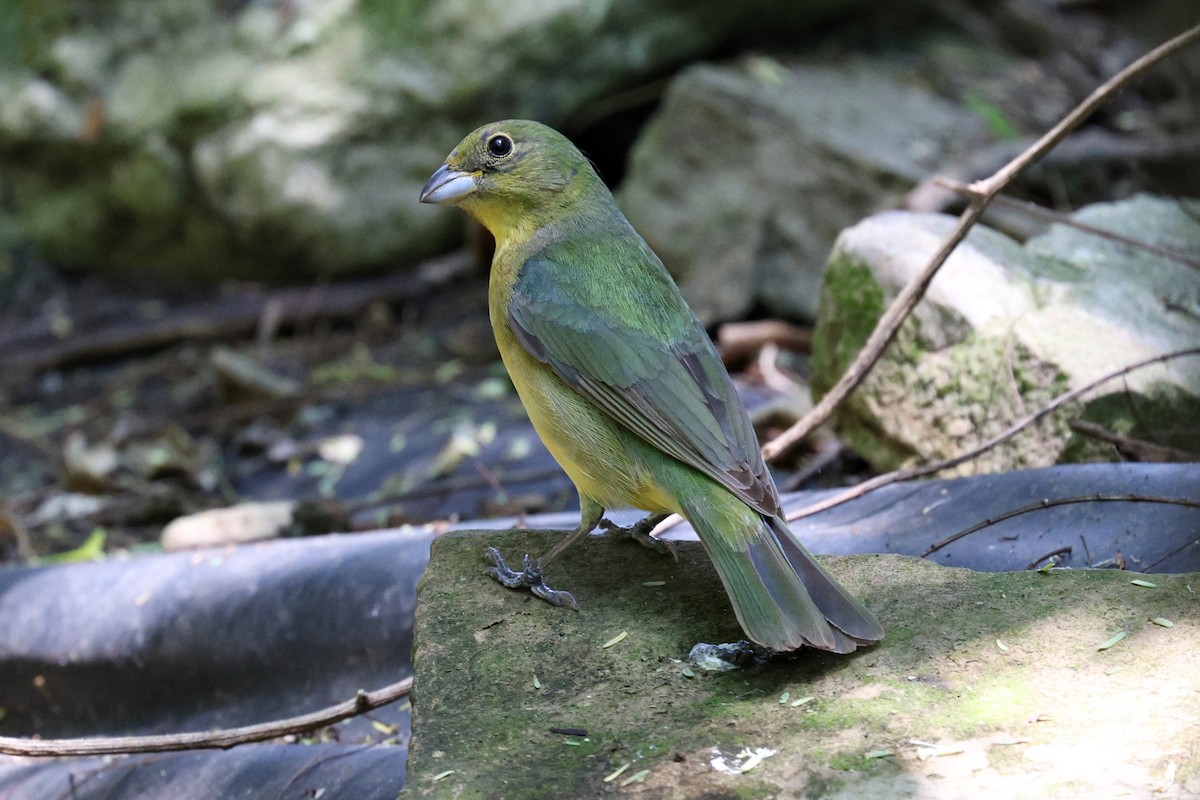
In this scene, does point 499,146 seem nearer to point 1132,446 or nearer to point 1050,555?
point 1050,555

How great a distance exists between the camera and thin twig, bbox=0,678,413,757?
9.16 feet

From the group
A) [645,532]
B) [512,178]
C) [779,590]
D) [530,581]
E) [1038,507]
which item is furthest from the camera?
[512,178]

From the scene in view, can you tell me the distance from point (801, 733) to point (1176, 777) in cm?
59

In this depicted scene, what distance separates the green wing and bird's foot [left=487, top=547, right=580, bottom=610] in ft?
1.30

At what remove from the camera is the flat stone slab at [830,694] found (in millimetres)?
1942

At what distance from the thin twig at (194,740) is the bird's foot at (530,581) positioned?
366 mm

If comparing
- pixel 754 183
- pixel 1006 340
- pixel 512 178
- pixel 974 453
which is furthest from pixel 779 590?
pixel 754 183

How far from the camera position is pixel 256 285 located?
8.30m

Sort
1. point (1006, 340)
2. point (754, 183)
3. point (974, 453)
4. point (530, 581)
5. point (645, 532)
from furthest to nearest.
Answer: point (754, 183) → point (1006, 340) → point (974, 453) → point (645, 532) → point (530, 581)

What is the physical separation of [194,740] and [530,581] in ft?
3.03

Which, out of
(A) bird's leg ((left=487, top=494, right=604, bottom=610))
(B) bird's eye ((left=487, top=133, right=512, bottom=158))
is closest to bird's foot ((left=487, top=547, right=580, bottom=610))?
(A) bird's leg ((left=487, top=494, right=604, bottom=610))

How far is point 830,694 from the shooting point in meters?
2.22

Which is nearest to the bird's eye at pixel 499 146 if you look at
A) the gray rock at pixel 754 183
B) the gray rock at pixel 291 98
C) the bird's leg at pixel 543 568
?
the bird's leg at pixel 543 568

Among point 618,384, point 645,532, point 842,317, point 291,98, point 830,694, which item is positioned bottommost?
point 830,694
